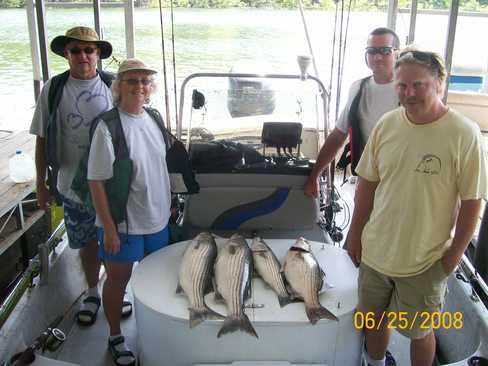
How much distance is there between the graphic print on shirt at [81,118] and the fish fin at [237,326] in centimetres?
127

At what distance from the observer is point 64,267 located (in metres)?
3.20

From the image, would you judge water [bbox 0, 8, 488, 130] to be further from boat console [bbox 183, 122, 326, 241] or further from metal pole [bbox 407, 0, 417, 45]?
boat console [bbox 183, 122, 326, 241]

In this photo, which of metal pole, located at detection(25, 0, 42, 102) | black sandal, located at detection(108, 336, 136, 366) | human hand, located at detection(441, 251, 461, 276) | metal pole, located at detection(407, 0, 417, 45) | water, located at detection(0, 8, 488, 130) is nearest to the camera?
human hand, located at detection(441, 251, 461, 276)

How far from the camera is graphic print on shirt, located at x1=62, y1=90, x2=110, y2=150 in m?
2.64

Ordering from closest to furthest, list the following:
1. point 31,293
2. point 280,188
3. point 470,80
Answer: point 31,293 → point 280,188 → point 470,80

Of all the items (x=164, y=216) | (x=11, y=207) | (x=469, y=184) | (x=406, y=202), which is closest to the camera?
(x=469, y=184)

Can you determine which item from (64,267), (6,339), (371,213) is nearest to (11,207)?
(64,267)

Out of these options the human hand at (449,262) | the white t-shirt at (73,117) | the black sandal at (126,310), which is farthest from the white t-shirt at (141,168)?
the human hand at (449,262)

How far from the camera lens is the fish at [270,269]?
7.17 ft

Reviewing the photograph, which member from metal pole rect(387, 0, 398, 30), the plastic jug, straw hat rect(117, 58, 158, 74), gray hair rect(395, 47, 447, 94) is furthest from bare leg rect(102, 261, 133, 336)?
metal pole rect(387, 0, 398, 30)

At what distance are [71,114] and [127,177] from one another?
0.63 meters

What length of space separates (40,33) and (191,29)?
801 centimetres

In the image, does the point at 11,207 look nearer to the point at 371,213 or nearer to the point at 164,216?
the point at 164,216

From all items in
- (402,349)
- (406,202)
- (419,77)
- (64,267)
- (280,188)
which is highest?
(419,77)
